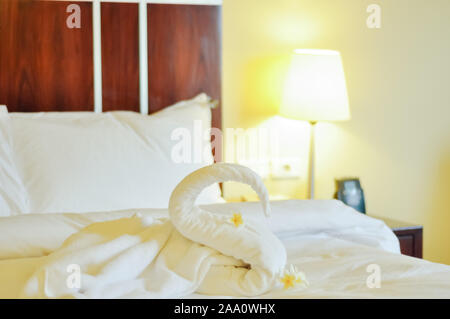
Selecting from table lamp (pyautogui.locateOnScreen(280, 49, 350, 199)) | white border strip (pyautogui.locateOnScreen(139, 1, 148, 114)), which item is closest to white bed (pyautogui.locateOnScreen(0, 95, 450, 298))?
white border strip (pyautogui.locateOnScreen(139, 1, 148, 114))

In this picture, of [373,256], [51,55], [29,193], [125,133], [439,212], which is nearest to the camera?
[373,256]

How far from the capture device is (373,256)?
1548mm

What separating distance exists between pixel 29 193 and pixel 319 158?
58.3 inches

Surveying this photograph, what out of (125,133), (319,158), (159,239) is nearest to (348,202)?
(319,158)

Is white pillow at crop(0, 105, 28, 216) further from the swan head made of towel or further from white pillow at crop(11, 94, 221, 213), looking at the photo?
the swan head made of towel

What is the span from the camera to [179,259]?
4.09ft

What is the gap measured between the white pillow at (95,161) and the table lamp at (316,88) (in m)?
0.59

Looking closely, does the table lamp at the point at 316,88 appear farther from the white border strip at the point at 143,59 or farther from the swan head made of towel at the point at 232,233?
the swan head made of towel at the point at 232,233

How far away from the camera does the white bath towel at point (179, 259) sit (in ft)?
3.77

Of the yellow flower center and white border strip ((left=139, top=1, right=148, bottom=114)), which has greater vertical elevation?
white border strip ((left=139, top=1, right=148, bottom=114))

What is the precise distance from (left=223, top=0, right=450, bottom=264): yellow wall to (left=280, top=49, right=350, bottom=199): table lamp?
185 millimetres

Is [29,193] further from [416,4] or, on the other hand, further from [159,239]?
[416,4]

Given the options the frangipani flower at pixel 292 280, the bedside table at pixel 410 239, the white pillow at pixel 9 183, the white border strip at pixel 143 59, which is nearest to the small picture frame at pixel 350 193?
the bedside table at pixel 410 239

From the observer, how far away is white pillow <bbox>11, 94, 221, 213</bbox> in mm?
1999
